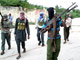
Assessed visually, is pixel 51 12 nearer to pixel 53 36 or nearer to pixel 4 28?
A: pixel 53 36

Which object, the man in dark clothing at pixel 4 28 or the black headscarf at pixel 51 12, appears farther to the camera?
the man in dark clothing at pixel 4 28

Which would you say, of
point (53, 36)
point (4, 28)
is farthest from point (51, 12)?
point (4, 28)

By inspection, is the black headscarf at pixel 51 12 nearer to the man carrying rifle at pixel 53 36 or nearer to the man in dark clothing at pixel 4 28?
the man carrying rifle at pixel 53 36

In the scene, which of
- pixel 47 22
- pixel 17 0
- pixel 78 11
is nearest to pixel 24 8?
pixel 17 0

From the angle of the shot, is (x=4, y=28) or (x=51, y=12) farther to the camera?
(x=4, y=28)

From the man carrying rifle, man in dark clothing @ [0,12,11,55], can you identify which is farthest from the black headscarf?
man in dark clothing @ [0,12,11,55]

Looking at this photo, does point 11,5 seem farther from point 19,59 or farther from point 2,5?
point 19,59

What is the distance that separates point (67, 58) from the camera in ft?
22.0

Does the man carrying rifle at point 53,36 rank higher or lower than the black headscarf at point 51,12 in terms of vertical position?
lower

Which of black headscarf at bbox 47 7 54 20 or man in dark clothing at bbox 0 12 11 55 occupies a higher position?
black headscarf at bbox 47 7 54 20

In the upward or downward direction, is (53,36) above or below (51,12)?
below

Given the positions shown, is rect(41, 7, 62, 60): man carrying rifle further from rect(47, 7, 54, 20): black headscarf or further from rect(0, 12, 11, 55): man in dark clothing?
rect(0, 12, 11, 55): man in dark clothing

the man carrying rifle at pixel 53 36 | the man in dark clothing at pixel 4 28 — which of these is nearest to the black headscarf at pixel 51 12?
the man carrying rifle at pixel 53 36

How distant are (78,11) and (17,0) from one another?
54.8ft
